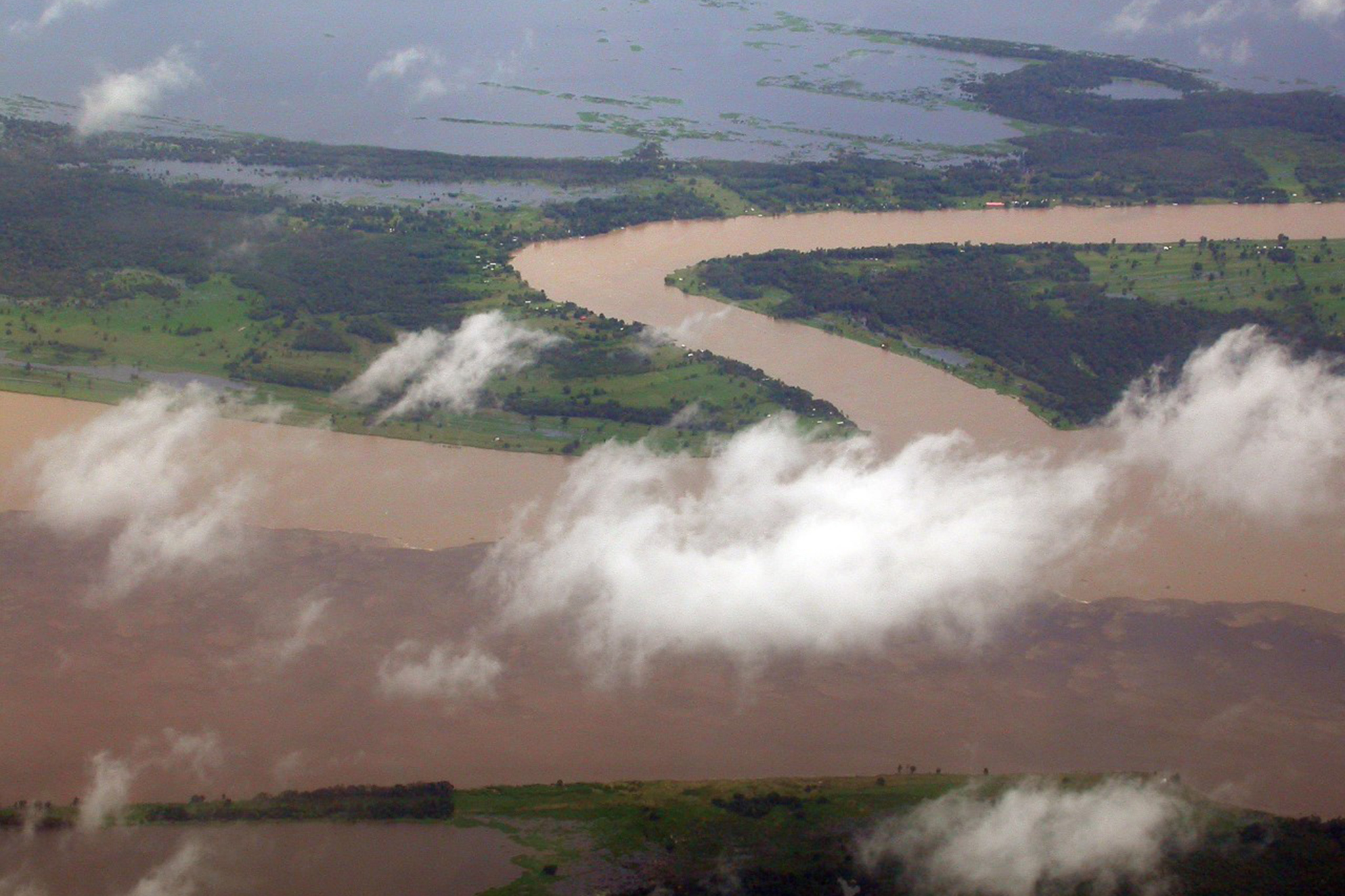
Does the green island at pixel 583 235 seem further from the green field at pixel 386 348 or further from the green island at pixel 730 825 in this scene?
the green island at pixel 730 825

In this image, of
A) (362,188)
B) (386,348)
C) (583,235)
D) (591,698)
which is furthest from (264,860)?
(362,188)

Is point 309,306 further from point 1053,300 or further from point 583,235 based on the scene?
point 1053,300

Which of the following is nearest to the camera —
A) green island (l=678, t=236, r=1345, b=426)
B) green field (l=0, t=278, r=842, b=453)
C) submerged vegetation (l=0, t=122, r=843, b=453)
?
green field (l=0, t=278, r=842, b=453)

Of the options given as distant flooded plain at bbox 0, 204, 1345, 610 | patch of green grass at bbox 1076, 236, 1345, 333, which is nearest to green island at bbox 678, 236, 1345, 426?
patch of green grass at bbox 1076, 236, 1345, 333

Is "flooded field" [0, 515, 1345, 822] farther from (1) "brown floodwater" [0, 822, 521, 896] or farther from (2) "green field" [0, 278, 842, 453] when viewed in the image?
(2) "green field" [0, 278, 842, 453]

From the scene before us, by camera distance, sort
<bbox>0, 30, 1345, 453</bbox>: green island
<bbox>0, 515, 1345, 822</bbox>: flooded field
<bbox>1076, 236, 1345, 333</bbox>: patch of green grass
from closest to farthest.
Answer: <bbox>0, 515, 1345, 822</bbox>: flooded field → <bbox>0, 30, 1345, 453</bbox>: green island → <bbox>1076, 236, 1345, 333</bbox>: patch of green grass

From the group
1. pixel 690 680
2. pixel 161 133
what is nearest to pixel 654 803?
pixel 690 680
